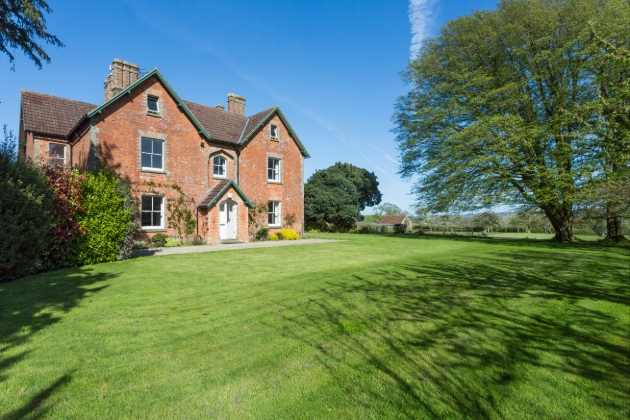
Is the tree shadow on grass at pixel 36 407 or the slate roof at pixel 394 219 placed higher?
the slate roof at pixel 394 219

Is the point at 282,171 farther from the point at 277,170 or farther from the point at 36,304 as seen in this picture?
the point at 36,304

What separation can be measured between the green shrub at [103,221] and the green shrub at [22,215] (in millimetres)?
1103

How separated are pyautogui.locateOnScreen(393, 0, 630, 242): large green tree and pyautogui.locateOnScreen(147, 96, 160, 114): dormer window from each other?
62.7 feet

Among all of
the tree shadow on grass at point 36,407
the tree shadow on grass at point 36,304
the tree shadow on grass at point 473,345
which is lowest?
the tree shadow on grass at point 473,345

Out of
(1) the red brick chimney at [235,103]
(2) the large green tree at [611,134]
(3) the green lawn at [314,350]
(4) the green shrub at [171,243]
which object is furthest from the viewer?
(1) the red brick chimney at [235,103]

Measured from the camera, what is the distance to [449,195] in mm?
24969

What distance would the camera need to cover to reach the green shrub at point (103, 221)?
10.9m

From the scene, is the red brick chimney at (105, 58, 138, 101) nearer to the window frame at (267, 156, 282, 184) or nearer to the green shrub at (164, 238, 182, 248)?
the green shrub at (164, 238, 182, 248)

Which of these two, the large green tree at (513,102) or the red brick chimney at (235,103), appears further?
the red brick chimney at (235,103)

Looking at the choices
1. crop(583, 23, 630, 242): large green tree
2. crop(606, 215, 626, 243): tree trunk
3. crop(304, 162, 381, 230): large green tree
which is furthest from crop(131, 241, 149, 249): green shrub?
crop(606, 215, 626, 243): tree trunk

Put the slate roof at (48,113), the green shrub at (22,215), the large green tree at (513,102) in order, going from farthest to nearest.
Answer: the large green tree at (513,102), the slate roof at (48,113), the green shrub at (22,215)

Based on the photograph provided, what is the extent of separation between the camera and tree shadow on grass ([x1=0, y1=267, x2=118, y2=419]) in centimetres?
353

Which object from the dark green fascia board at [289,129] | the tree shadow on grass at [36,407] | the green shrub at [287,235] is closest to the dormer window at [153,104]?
the dark green fascia board at [289,129]

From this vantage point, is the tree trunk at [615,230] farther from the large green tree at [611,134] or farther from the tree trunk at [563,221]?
the tree trunk at [563,221]
